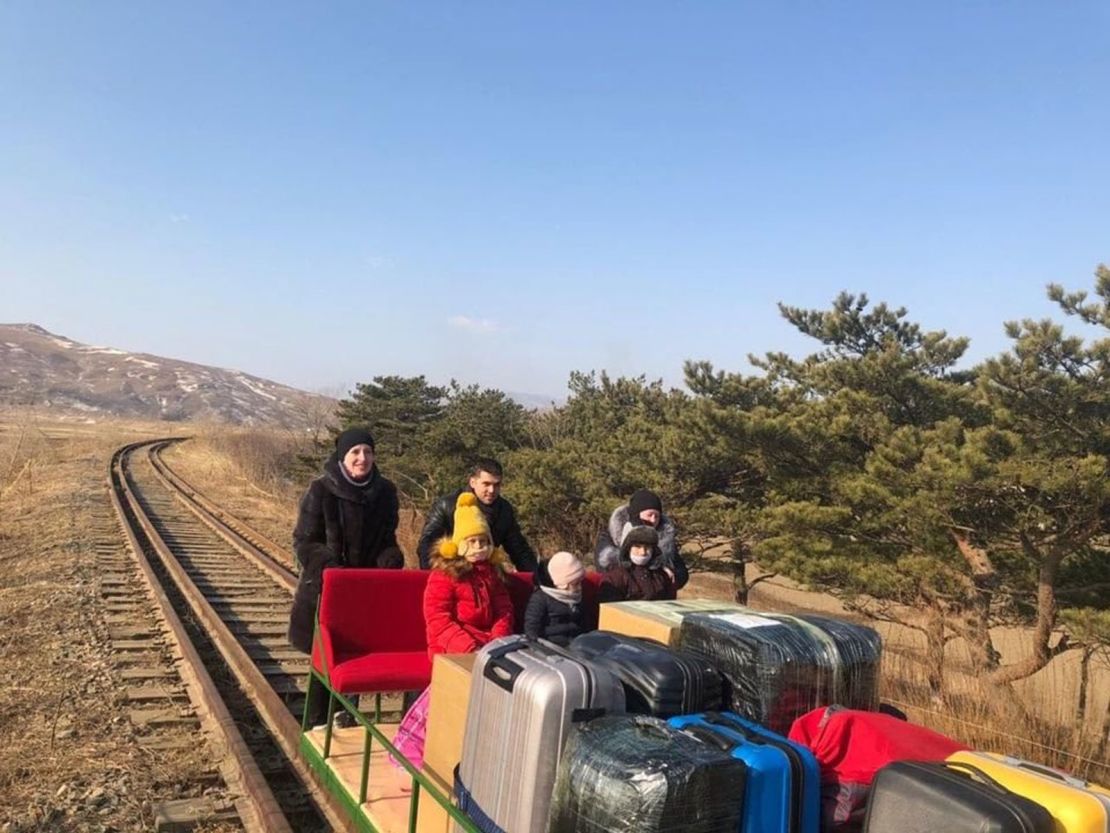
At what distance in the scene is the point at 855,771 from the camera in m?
2.53

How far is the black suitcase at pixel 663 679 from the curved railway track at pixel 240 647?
2.10 m

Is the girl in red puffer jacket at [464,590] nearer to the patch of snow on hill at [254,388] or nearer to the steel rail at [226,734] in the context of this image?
the steel rail at [226,734]

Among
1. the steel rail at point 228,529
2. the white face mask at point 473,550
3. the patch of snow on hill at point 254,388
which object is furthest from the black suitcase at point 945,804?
the patch of snow on hill at point 254,388

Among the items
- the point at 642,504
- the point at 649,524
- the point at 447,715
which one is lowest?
the point at 447,715

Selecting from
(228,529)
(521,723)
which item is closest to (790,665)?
(521,723)

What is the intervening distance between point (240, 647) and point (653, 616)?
4915 millimetres

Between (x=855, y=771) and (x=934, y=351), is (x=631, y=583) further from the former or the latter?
(x=934, y=351)

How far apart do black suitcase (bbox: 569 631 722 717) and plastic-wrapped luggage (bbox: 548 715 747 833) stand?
1.34 ft

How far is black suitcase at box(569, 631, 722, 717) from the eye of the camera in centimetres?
277

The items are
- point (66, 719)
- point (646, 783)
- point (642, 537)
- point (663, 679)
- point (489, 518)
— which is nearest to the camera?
point (646, 783)

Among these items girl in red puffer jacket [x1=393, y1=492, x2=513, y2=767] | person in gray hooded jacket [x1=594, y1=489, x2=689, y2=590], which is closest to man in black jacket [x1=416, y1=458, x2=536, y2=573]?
person in gray hooded jacket [x1=594, y1=489, x2=689, y2=590]

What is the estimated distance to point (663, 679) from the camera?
2781 millimetres

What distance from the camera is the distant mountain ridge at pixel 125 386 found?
10981 cm

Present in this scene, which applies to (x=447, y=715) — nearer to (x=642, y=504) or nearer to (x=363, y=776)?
(x=363, y=776)
